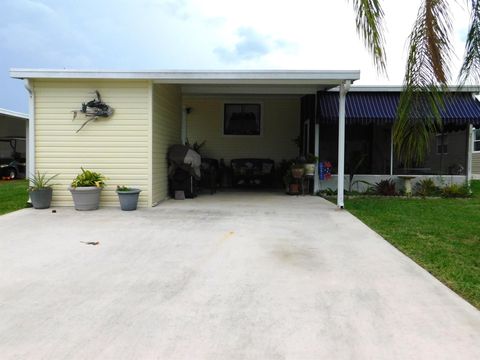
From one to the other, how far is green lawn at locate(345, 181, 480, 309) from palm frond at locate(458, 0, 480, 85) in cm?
199

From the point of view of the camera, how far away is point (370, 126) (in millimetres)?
12836

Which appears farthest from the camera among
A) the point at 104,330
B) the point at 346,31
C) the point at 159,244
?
the point at 159,244

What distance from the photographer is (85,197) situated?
8.70 m

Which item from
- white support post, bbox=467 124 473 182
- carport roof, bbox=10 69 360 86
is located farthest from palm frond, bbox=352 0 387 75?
white support post, bbox=467 124 473 182

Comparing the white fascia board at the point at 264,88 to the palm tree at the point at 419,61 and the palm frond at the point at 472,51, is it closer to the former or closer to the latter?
the palm frond at the point at 472,51

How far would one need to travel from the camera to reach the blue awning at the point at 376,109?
1137 centimetres

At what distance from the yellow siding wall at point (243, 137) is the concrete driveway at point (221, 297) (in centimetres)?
759

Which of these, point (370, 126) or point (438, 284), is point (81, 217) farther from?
point (370, 126)

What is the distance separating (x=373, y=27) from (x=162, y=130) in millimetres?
7227

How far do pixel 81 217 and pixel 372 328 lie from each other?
240 inches

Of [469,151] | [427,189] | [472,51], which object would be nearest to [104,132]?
[472,51]

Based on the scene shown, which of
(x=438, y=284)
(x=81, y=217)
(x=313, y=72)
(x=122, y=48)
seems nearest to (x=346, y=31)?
(x=438, y=284)

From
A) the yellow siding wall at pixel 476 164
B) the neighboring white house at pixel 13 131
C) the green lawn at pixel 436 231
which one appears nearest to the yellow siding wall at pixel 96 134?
the green lawn at pixel 436 231

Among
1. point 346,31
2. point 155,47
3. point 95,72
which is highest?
point 155,47
